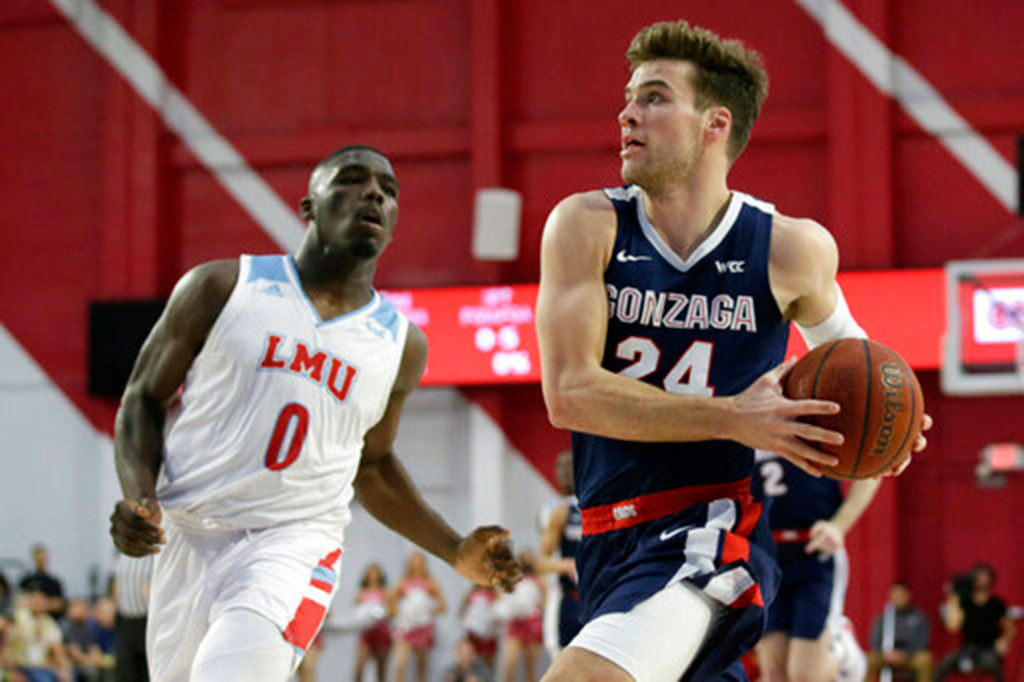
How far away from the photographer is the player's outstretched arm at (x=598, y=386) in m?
3.12

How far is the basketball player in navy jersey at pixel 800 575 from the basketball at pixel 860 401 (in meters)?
3.90

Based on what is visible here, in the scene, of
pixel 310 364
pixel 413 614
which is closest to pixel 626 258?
pixel 310 364

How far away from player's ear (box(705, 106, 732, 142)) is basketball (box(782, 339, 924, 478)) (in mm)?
635

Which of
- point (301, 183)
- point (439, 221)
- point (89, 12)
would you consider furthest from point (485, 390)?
point (89, 12)

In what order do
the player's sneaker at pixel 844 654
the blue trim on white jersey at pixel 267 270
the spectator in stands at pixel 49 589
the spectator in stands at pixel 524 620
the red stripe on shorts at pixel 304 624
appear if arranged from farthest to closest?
the spectator in stands at pixel 524 620
the spectator in stands at pixel 49 589
the player's sneaker at pixel 844 654
the blue trim on white jersey at pixel 267 270
the red stripe on shorts at pixel 304 624

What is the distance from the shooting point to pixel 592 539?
12.0 feet

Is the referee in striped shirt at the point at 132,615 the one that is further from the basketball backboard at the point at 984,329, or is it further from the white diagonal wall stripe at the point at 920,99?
the white diagonal wall stripe at the point at 920,99

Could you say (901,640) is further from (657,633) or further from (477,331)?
(657,633)

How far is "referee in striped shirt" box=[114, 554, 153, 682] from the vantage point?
23.6ft

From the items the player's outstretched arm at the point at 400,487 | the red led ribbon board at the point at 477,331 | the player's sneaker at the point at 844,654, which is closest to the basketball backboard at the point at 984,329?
the red led ribbon board at the point at 477,331

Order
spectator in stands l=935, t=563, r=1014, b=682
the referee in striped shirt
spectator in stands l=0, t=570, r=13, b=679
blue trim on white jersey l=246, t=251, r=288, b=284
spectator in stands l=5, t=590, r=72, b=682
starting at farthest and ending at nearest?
spectator in stands l=935, t=563, r=1014, b=682, spectator in stands l=5, t=590, r=72, b=682, spectator in stands l=0, t=570, r=13, b=679, the referee in striped shirt, blue trim on white jersey l=246, t=251, r=288, b=284

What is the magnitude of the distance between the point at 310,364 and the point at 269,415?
212 mm

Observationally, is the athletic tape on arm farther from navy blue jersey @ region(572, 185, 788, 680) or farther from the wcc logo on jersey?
the wcc logo on jersey

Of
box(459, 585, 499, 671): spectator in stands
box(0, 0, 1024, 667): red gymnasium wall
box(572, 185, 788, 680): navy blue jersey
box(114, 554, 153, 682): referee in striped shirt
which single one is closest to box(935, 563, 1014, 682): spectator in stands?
box(0, 0, 1024, 667): red gymnasium wall
